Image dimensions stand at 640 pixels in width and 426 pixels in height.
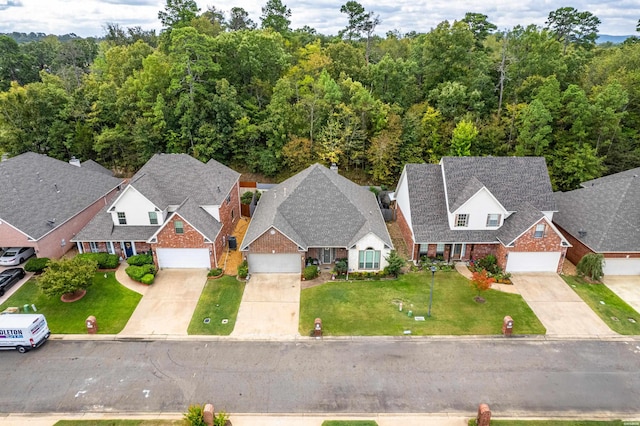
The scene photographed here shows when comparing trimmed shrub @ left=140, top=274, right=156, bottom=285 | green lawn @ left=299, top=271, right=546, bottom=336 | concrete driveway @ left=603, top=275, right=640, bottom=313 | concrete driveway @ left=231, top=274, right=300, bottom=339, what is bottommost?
concrete driveway @ left=603, top=275, right=640, bottom=313

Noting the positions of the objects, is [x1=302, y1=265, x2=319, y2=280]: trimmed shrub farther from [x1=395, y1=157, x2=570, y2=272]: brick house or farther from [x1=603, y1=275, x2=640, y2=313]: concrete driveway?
[x1=603, y1=275, x2=640, y2=313]: concrete driveway

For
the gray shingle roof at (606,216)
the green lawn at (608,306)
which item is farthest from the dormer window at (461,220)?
the gray shingle roof at (606,216)

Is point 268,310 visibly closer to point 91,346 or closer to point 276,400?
point 276,400

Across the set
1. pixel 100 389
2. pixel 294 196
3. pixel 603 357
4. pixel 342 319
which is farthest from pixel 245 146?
pixel 603 357

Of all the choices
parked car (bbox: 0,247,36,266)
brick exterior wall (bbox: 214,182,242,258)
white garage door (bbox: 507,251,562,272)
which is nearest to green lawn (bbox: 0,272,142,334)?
parked car (bbox: 0,247,36,266)

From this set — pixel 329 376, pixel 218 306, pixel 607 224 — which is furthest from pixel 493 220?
pixel 218 306
